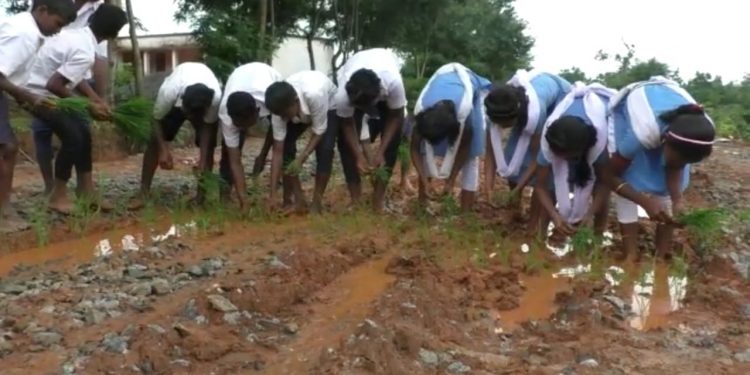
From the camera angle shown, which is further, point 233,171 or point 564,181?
point 233,171

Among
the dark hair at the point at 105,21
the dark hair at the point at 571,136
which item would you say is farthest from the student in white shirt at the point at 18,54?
the dark hair at the point at 571,136

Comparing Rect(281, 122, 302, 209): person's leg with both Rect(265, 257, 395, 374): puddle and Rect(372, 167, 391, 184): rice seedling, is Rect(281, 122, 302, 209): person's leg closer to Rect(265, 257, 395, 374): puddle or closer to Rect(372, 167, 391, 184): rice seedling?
Rect(372, 167, 391, 184): rice seedling

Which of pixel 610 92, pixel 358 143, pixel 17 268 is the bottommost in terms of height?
pixel 17 268

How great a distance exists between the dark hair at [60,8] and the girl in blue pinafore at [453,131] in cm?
244

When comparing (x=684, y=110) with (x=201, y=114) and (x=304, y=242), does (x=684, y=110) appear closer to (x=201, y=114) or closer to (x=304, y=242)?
(x=304, y=242)

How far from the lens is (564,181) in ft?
22.0

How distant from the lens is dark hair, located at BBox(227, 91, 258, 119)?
7.18 m

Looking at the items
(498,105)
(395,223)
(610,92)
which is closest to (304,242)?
(395,223)

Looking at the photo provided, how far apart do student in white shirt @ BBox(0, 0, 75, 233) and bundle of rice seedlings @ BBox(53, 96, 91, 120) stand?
12 centimetres

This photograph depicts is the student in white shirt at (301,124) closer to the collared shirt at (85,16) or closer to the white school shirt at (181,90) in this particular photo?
the white school shirt at (181,90)

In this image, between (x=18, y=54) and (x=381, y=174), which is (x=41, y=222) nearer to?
(x=18, y=54)

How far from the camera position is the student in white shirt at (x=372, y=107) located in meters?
7.31

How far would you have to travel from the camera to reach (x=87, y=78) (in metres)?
7.62

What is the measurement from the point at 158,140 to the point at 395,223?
6.39 ft
